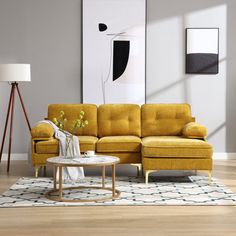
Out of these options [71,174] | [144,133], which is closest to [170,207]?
[71,174]

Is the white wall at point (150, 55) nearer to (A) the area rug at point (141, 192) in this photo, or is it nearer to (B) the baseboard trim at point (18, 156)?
(B) the baseboard trim at point (18, 156)

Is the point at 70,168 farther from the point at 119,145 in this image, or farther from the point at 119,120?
the point at 119,120

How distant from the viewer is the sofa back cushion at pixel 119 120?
6.84 metres

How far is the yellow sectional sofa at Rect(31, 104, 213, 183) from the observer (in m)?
5.82

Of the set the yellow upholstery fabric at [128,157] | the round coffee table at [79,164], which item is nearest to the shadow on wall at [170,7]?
the yellow upholstery fabric at [128,157]

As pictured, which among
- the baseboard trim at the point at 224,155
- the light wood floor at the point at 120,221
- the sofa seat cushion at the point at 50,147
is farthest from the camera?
the baseboard trim at the point at 224,155

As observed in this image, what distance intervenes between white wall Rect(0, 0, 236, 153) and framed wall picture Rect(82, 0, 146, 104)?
4.8 inches

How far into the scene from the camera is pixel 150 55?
25.4 feet

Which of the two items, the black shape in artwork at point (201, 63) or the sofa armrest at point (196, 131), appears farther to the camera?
the black shape in artwork at point (201, 63)

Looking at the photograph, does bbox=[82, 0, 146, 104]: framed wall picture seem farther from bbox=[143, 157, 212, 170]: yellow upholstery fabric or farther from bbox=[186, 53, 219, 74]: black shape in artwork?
bbox=[143, 157, 212, 170]: yellow upholstery fabric

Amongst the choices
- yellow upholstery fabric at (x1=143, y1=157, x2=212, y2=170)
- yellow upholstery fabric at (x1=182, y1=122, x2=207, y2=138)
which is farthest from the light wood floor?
yellow upholstery fabric at (x1=182, y1=122, x2=207, y2=138)

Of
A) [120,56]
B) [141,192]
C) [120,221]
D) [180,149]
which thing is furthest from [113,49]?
[120,221]

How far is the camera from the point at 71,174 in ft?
19.7

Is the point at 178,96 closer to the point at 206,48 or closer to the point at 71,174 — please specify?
the point at 206,48
